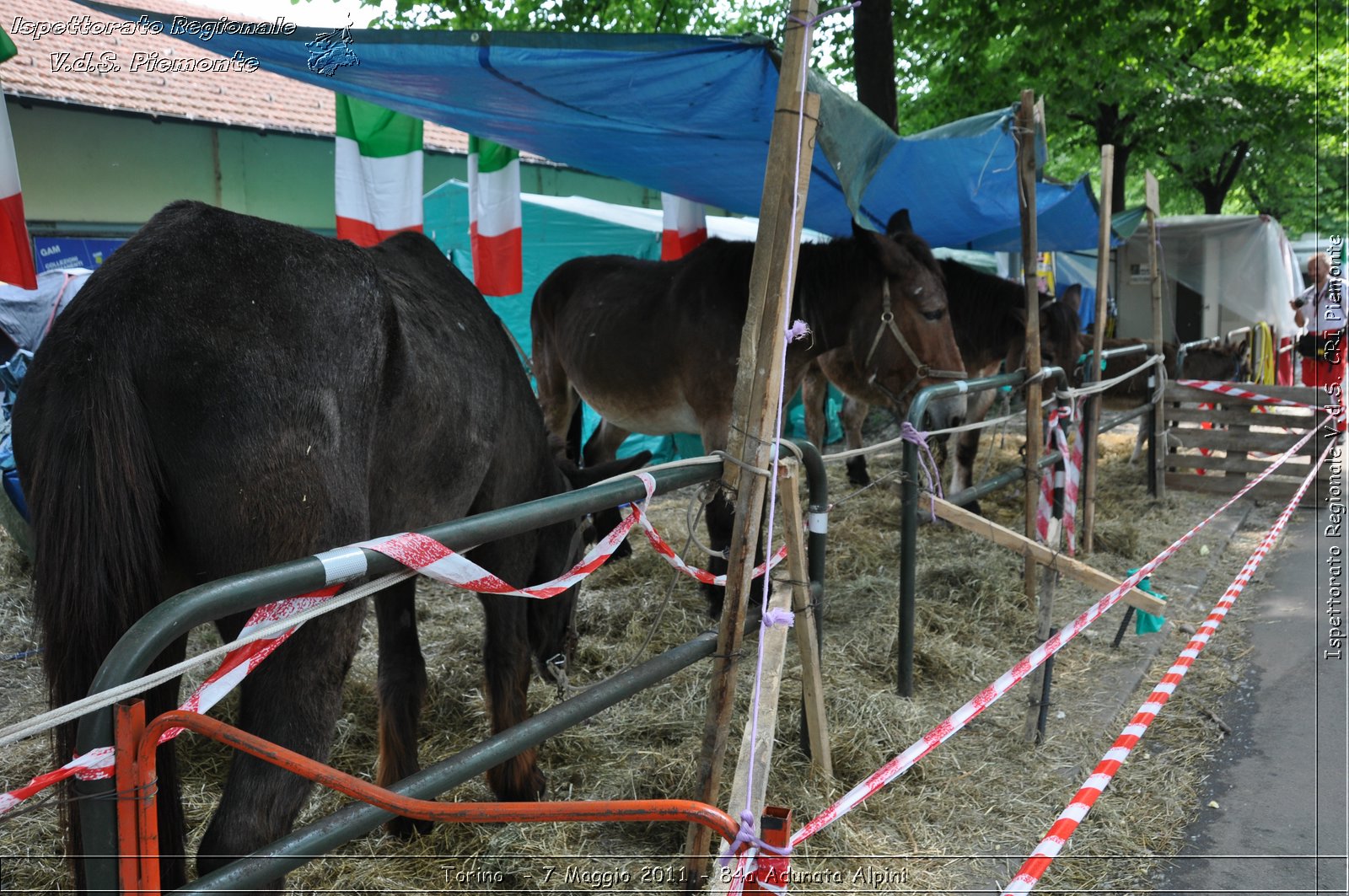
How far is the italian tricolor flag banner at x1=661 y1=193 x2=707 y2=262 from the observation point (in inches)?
287

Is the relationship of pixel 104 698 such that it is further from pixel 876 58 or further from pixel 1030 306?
pixel 876 58

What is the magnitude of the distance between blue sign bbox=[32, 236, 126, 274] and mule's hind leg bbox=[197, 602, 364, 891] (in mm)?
11919

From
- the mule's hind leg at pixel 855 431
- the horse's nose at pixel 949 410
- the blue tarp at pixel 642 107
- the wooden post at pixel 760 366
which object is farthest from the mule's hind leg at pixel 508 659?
the mule's hind leg at pixel 855 431

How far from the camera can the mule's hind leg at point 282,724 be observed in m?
1.65

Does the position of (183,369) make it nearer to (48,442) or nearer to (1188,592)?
(48,442)

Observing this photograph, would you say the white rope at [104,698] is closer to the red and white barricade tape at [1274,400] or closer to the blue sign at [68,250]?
the red and white barricade tape at [1274,400]

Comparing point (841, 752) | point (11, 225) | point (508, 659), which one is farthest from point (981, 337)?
point (11, 225)

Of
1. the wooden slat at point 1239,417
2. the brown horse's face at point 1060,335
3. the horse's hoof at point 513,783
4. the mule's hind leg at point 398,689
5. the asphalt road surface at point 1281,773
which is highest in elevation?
the brown horse's face at point 1060,335

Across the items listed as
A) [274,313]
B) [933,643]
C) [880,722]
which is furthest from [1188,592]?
[274,313]

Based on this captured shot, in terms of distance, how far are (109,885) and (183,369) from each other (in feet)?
3.09

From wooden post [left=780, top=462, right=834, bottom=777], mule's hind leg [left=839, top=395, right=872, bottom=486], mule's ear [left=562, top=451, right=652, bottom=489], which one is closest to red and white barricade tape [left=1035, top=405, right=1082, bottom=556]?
wooden post [left=780, top=462, right=834, bottom=777]

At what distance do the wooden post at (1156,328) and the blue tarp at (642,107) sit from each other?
1.11 metres

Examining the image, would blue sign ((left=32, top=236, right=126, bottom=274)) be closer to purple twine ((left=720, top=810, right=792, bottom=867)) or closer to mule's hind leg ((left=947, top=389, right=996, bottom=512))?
mule's hind leg ((left=947, top=389, right=996, bottom=512))

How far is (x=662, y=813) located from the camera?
1.48 metres
